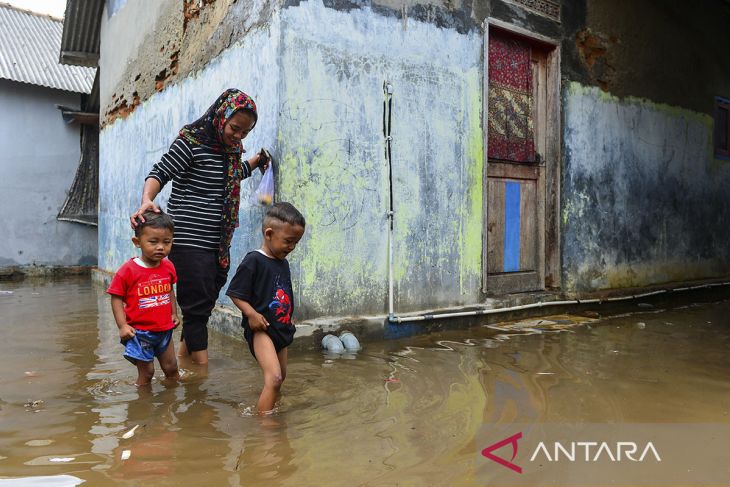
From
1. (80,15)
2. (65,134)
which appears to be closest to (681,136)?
(80,15)

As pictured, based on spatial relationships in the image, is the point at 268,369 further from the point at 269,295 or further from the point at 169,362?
the point at 169,362

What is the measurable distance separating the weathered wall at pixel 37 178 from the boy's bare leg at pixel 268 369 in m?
10.7

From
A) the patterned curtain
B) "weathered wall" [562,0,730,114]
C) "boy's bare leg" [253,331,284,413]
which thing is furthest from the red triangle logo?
"weathered wall" [562,0,730,114]

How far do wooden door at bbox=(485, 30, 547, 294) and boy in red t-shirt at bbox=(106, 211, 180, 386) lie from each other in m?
3.13

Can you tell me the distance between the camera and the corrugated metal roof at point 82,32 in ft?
32.1

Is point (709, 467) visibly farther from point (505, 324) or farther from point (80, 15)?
point (80, 15)

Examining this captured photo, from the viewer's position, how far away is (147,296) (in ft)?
10.0

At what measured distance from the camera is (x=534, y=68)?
6.06m

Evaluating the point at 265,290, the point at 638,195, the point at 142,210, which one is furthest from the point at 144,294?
the point at 638,195

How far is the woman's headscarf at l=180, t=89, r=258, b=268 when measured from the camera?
3.40m

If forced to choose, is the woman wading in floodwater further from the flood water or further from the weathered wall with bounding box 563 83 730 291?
the weathered wall with bounding box 563 83 730 291

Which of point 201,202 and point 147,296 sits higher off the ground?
point 201,202

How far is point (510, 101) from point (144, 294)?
162 inches

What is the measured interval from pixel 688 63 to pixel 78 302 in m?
8.14
